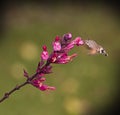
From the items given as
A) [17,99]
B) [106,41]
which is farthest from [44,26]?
[17,99]

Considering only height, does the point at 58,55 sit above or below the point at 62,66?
below

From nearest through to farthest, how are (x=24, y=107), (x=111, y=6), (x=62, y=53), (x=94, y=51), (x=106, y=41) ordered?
(x=62, y=53), (x=94, y=51), (x=24, y=107), (x=106, y=41), (x=111, y=6)

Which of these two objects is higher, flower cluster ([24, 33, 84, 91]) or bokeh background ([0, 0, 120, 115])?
bokeh background ([0, 0, 120, 115])

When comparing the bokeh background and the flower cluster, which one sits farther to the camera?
the bokeh background

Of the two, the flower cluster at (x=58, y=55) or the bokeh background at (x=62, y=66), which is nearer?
the flower cluster at (x=58, y=55)

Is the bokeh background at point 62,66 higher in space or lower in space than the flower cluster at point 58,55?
higher

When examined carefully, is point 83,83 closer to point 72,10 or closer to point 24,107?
point 24,107

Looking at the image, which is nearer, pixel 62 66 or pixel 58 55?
pixel 58 55

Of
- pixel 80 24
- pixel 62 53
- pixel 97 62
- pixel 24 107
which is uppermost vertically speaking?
pixel 80 24
